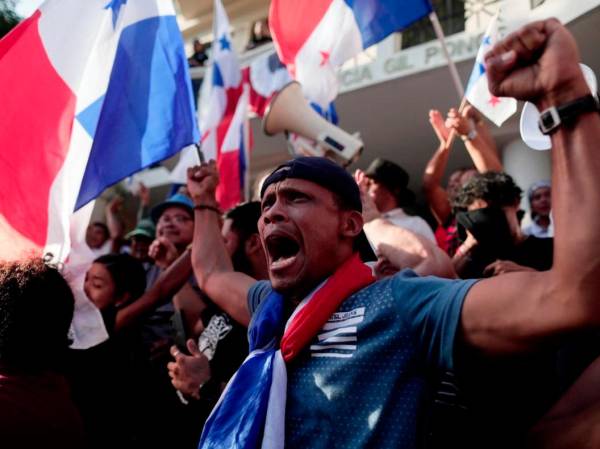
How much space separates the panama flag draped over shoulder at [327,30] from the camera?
3.71m

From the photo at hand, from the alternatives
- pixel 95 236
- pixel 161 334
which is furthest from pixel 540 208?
pixel 95 236

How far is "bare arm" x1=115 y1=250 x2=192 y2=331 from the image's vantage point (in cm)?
309

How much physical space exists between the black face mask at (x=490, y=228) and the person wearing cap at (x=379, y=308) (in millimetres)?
1103

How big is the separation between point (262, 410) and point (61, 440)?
2.99 ft

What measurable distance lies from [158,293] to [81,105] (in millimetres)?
1031

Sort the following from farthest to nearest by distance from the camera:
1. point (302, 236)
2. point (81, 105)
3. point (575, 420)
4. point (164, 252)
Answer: point (164, 252), point (81, 105), point (302, 236), point (575, 420)

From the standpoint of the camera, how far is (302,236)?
162 centimetres

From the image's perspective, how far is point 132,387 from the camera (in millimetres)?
3012

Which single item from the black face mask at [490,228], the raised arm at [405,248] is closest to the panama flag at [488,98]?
the black face mask at [490,228]

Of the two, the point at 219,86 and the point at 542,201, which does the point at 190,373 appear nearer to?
the point at 219,86

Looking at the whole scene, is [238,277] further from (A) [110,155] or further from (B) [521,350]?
(B) [521,350]

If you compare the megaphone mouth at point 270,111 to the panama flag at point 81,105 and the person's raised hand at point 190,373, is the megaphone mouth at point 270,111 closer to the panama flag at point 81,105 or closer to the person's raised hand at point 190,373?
the panama flag at point 81,105

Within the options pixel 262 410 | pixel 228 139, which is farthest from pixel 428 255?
pixel 228 139

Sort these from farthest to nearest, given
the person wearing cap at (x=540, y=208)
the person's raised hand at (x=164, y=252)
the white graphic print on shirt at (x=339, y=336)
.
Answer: the person wearing cap at (x=540, y=208), the person's raised hand at (x=164, y=252), the white graphic print on shirt at (x=339, y=336)
